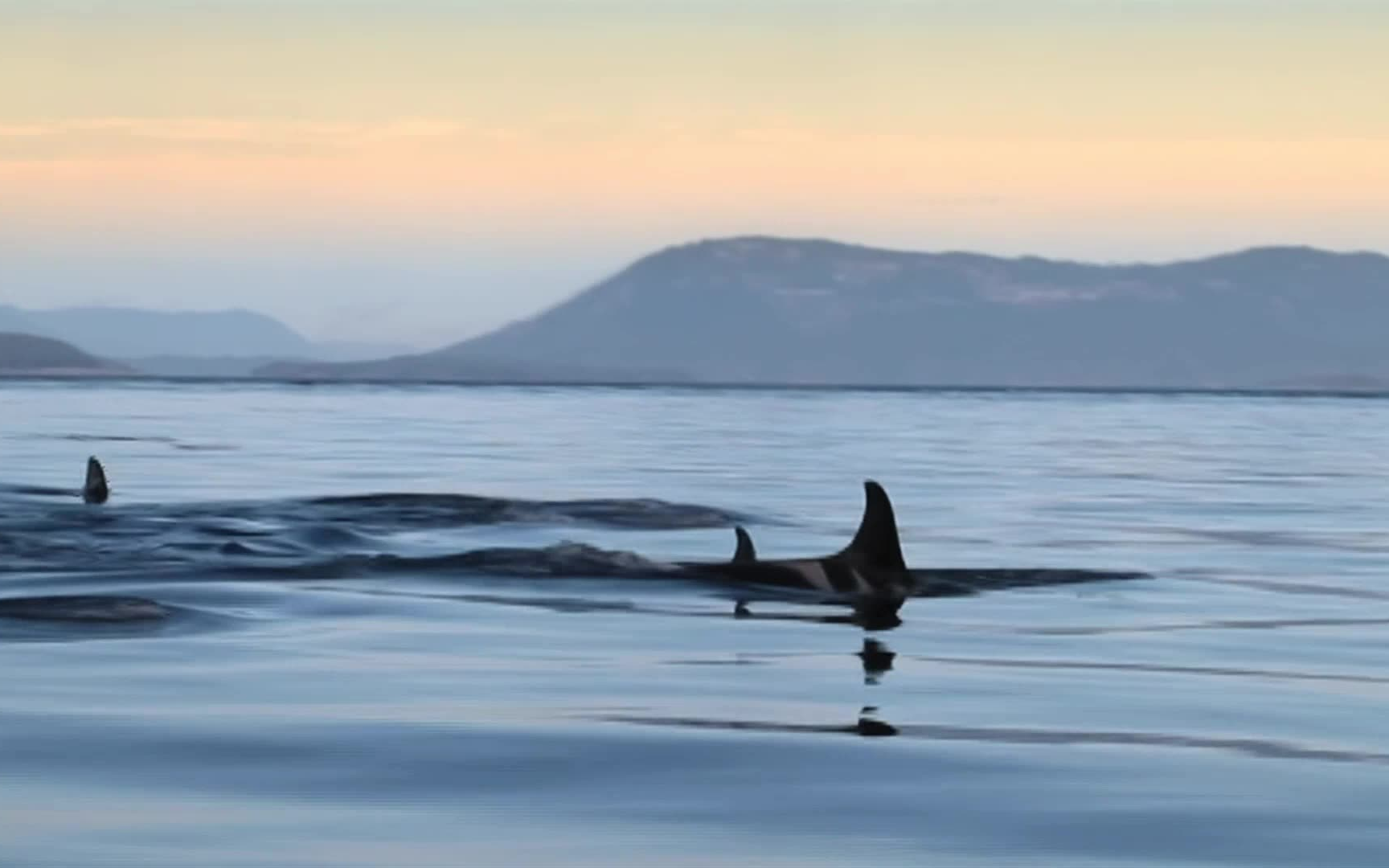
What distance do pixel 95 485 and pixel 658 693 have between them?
22.2 metres

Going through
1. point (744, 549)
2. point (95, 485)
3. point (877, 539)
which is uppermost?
point (877, 539)

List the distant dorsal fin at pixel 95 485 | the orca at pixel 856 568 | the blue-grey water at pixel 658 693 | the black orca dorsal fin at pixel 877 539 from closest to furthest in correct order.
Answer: the blue-grey water at pixel 658 693 → the orca at pixel 856 568 → the black orca dorsal fin at pixel 877 539 → the distant dorsal fin at pixel 95 485

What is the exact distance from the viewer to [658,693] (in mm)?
16250

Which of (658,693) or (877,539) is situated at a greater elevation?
(877,539)

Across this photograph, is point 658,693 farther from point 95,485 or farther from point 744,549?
point 95,485

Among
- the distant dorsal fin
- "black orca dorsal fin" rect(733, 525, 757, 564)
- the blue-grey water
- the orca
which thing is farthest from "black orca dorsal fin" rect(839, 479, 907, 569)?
the distant dorsal fin

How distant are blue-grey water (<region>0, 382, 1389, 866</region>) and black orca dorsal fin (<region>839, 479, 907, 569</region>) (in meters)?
1.12

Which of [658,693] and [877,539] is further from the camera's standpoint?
[877,539]

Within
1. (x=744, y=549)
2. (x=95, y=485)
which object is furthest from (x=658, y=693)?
(x=95, y=485)

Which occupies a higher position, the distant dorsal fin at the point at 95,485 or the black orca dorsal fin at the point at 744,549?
the black orca dorsal fin at the point at 744,549

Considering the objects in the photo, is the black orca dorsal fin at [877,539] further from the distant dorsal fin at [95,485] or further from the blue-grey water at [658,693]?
the distant dorsal fin at [95,485]

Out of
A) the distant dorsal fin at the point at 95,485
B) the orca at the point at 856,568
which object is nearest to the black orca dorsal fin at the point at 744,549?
the orca at the point at 856,568

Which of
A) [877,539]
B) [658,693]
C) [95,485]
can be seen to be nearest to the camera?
[658,693]

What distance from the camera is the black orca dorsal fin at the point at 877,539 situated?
79.8 feet
